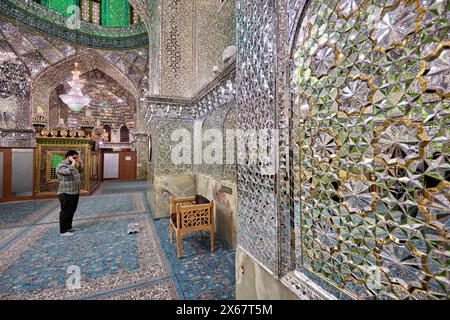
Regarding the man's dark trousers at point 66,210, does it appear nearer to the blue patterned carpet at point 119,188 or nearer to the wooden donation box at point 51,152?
the wooden donation box at point 51,152

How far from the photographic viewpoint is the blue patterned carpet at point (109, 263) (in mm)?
1812

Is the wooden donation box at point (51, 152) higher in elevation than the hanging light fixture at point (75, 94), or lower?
lower

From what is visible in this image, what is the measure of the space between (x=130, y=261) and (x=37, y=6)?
10.4 m

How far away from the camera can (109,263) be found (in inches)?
91.0

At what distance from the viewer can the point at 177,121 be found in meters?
4.16

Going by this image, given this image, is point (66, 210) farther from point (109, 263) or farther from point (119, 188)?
point (119, 188)

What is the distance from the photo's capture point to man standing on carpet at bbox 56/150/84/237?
10.5 feet

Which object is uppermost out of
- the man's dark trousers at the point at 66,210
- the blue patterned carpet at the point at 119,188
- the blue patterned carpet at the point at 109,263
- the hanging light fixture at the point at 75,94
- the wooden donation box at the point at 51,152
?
the hanging light fixture at the point at 75,94

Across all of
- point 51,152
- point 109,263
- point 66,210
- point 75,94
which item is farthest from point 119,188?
point 109,263

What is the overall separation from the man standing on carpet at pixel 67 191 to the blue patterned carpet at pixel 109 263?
0.18 m

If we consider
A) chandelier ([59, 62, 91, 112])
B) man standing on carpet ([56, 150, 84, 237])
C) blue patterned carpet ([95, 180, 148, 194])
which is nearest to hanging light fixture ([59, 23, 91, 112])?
chandelier ([59, 62, 91, 112])

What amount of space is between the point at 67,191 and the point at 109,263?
5.55 feet

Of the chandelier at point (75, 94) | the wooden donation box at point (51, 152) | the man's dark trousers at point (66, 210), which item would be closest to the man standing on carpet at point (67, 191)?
the man's dark trousers at point (66, 210)

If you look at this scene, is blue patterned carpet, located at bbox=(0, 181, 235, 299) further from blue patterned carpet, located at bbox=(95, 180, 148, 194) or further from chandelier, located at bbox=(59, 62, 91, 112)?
chandelier, located at bbox=(59, 62, 91, 112)
